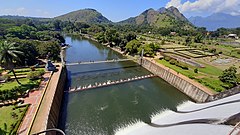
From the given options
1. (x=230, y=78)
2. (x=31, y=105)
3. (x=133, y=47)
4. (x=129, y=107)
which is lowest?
(x=129, y=107)

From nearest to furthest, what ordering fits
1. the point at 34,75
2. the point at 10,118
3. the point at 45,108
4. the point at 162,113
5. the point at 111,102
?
the point at 10,118 → the point at 45,108 → the point at 162,113 → the point at 111,102 → the point at 34,75

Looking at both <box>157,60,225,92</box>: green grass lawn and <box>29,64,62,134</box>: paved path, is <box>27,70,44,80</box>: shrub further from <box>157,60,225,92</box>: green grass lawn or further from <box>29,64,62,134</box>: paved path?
<box>157,60,225,92</box>: green grass lawn

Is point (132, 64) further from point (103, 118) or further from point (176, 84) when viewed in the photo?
point (103, 118)

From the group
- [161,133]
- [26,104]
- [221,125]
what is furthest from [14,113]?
[221,125]

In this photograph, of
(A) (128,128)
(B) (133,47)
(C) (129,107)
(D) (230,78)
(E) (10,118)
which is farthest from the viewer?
(B) (133,47)

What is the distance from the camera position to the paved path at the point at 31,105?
80.1 feet

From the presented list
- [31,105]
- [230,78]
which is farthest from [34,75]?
[230,78]

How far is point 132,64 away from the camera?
7125 cm

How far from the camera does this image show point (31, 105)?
30.6 metres

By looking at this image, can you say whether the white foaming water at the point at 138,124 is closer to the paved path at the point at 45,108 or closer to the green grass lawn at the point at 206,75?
the green grass lawn at the point at 206,75

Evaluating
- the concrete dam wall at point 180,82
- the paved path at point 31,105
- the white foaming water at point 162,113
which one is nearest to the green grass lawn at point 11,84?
the paved path at point 31,105

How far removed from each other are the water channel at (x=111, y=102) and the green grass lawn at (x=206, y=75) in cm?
659

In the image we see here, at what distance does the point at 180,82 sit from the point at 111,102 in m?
21.9

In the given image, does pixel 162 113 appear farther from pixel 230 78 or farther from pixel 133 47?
pixel 133 47
